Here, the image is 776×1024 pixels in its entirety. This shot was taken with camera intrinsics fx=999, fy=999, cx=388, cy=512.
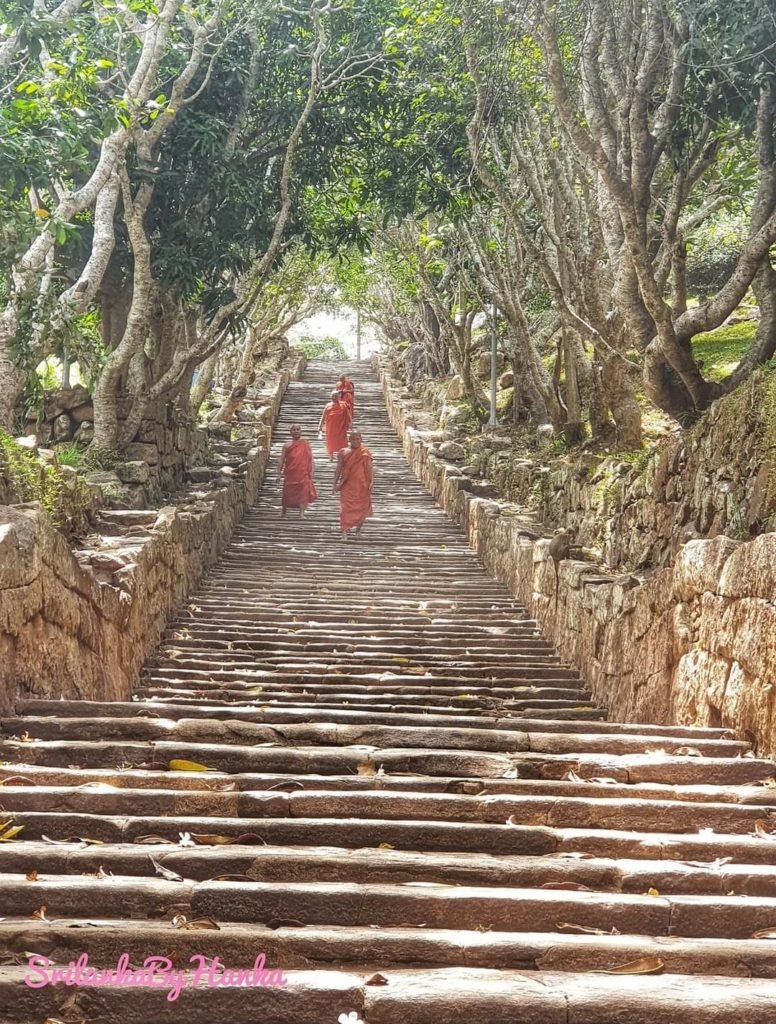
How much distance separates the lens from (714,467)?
24.3ft

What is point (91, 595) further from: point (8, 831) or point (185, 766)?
point (8, 831)

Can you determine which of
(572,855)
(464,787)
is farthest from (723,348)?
(572,855)

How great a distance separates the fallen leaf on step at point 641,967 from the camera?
9.25 ft

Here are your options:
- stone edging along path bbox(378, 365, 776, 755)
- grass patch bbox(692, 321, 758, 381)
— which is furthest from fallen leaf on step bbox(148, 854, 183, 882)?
grass patch bbox(692, 321, 758, 381)

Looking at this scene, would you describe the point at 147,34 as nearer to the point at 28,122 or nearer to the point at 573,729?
the point at 28,122

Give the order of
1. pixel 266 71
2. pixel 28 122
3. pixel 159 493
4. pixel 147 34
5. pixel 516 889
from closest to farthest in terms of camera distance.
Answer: pixel 516 889 < pixel 28 122 < pixel 147 34 < pixel 159 493 < pixel 266 71

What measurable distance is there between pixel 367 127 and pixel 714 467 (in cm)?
984

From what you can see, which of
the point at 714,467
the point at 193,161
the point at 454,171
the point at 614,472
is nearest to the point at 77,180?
the point at 193,161

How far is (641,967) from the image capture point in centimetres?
283

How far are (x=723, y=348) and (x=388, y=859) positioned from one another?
15.2m

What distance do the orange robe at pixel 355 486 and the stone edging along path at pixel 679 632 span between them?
154 inches

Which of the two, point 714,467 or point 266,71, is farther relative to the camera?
point 266,71

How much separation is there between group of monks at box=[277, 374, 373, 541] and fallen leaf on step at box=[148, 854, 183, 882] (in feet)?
31.5

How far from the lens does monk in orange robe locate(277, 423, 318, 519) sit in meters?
14.5
